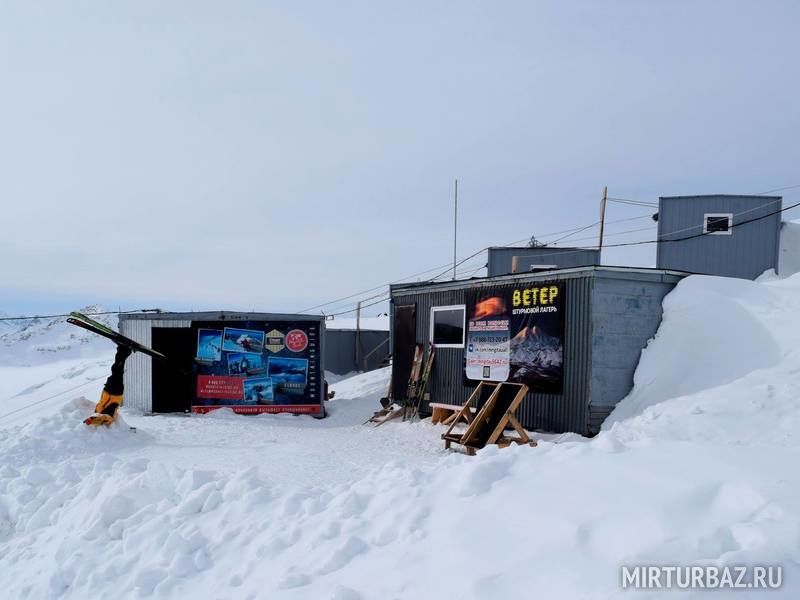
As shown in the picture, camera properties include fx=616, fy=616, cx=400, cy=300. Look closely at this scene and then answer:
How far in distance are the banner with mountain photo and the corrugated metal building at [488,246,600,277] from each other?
9737 mm

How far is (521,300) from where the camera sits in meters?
12.1

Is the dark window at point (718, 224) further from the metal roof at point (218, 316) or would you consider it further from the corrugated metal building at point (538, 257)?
the metal roof at point (218, 316)

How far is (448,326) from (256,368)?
5.75m

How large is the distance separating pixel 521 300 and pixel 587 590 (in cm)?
868

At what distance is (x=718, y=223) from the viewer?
19938 millimetres

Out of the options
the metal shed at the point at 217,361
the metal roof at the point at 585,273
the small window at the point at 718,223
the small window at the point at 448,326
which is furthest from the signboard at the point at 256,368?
the small window at the point at 718,223

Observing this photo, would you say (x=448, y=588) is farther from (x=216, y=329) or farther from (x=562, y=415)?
(x=216, y=329)

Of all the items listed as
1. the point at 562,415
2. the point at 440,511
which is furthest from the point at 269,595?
the point at 562,415

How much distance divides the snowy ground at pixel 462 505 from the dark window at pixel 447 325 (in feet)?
11.5

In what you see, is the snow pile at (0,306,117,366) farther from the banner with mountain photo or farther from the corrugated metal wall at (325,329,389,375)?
the banner with mountain photo

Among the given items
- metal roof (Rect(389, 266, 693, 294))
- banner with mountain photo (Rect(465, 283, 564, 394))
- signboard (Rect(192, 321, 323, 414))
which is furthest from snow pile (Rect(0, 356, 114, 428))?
metal roof (Rect(389, 266, 693, 294))

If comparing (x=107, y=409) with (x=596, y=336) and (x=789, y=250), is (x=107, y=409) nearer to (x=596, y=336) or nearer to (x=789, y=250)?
(x=596, y=336)

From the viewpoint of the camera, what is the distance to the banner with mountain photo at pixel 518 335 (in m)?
11.3
